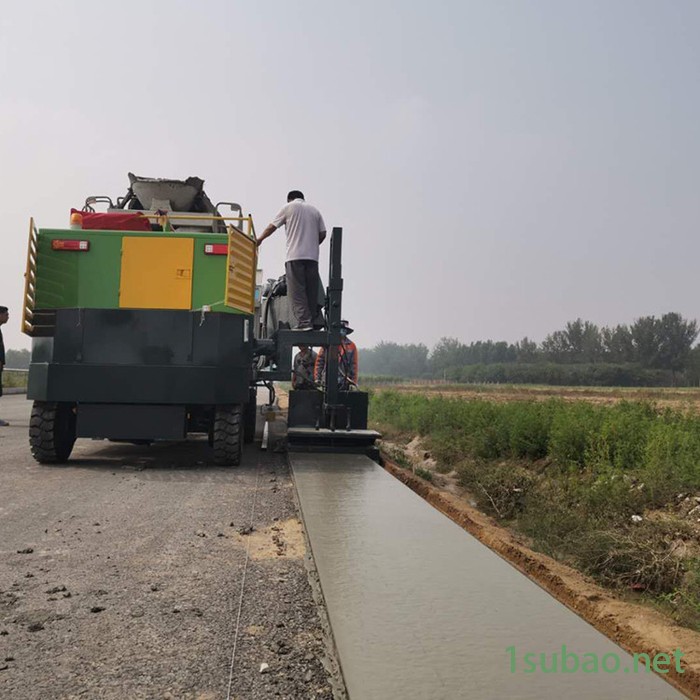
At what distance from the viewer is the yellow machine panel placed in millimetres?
7629

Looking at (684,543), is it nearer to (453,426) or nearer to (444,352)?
(453,426)

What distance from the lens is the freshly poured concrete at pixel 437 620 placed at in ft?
7.43

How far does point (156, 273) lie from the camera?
7703 millimetres

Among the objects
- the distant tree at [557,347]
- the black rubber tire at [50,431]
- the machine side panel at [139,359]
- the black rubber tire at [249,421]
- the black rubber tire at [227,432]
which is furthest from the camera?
the distant tree at [557,347]

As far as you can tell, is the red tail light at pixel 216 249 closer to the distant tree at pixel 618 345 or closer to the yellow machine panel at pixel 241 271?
the yellow machine panel at pixel 241 271

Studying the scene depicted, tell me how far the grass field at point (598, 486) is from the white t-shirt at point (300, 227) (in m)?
3.53

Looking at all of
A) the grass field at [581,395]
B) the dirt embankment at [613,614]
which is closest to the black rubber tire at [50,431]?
the dirt embankment at [613,614]

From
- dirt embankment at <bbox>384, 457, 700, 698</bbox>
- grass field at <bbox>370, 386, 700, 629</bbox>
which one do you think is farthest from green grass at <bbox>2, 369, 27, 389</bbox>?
dirt embankment at <bbox>384, 457, 700, 698</bbox>

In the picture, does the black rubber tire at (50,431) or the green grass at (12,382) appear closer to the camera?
the black rubber tire at (50,431)

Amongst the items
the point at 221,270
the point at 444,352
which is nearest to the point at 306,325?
the point at 221,270

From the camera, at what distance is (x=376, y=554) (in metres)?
3.81

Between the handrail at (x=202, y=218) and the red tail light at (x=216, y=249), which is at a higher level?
the handrail at (x=202, y=218)

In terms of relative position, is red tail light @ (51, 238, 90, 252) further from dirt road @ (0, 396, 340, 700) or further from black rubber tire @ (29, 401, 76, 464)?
dirt road @ (0, 396, 340, 700)

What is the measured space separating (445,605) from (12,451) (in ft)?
24.9
